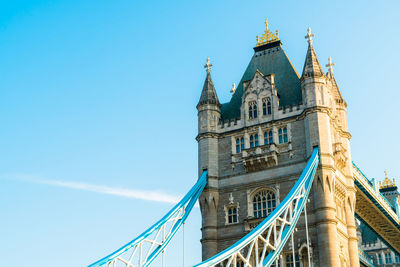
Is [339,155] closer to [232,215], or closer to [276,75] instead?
[232,215]

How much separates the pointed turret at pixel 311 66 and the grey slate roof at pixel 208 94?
7.60 meters

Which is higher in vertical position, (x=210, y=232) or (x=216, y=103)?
(x=216, y=103)

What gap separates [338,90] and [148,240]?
23231 millimetres

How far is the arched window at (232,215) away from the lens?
46050 millimetres

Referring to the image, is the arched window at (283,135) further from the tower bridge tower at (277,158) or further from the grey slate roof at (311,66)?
the grey slate roof at (311,66)

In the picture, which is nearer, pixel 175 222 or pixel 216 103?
pixel 175 222

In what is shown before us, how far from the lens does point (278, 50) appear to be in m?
54.6

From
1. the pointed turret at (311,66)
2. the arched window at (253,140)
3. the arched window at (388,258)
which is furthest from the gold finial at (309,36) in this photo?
the arched window at (388,258)

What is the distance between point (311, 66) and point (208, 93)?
8.75 metres

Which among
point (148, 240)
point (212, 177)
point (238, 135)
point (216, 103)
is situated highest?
point (216, 103)

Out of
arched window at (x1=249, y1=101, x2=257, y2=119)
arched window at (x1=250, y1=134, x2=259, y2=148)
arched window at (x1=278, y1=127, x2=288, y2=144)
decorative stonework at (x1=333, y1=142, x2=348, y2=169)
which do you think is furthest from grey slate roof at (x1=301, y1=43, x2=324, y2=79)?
arched window at (x1=250, y1=134, x2=259, y2=148)

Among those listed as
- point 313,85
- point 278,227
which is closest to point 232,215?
point 278,227

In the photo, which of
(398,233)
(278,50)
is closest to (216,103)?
(278,50)

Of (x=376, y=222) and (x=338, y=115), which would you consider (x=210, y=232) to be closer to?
(x=338, y=115)
